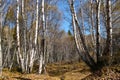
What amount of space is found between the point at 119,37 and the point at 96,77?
15882 millimetres

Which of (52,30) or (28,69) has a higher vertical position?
(52,30)

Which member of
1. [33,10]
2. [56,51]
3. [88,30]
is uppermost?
[33,10]

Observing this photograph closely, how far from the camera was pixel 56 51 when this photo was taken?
87250mm

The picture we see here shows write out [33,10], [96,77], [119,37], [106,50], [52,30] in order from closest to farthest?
[96,77]
[106,50]
[119,37]
[33,10]
[52,30]

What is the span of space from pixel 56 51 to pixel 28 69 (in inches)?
2559

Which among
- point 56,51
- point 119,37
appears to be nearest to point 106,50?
point 119,37

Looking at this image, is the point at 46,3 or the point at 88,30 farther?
the point at 88,30

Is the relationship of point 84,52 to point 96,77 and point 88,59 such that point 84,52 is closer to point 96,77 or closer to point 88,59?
point 88,59

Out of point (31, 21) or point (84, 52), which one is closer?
point (84, 52)

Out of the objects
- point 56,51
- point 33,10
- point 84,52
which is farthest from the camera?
point 56,51

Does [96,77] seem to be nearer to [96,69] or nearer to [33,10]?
[96,69]

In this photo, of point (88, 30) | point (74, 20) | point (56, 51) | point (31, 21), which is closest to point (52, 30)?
point (88, 30)

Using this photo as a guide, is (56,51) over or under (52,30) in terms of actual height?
under

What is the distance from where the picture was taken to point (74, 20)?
12.1 m
